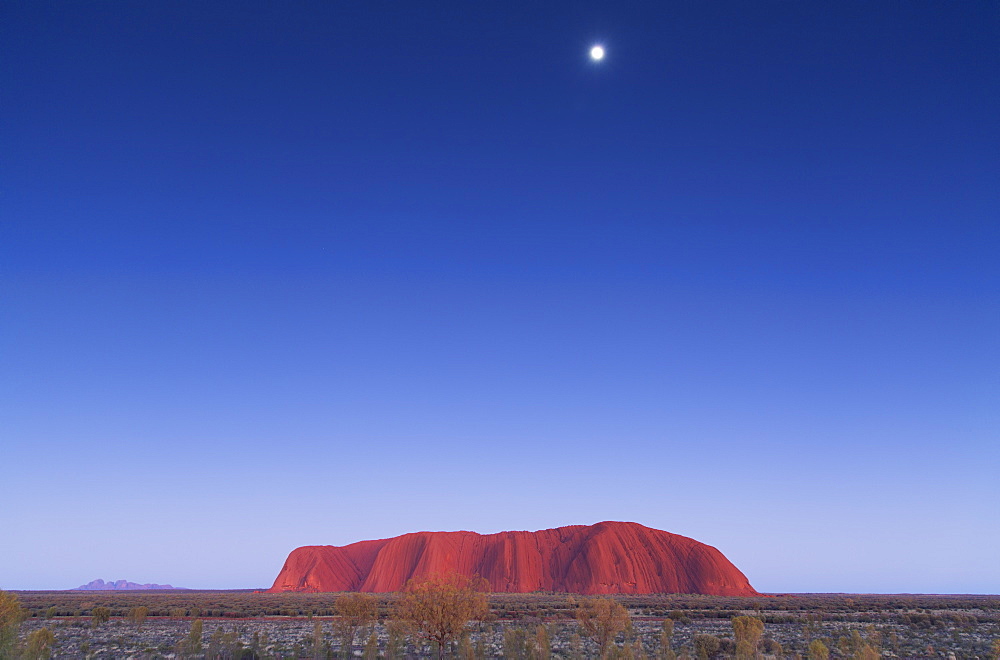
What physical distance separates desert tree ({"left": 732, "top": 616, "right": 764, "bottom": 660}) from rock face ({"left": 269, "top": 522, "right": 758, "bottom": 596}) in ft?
262

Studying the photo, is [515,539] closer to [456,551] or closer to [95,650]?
[456,551]

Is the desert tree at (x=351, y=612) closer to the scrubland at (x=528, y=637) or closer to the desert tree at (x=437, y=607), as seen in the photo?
the scrubland at (x=528, y=637)

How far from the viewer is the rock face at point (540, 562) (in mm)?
106188

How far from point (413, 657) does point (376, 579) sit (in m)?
102

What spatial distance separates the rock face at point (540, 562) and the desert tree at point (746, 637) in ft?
262

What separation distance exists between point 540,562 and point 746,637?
96.6m

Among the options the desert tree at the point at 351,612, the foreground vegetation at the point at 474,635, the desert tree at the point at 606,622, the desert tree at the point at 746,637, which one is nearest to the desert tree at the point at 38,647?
the foreground vegetation at the point at 474,635

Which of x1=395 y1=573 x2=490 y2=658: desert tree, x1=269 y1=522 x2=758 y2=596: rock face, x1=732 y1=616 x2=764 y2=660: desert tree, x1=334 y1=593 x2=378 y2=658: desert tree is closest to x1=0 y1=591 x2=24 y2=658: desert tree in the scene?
x1=334 y1=593 x2=378 y2=658: desert tree

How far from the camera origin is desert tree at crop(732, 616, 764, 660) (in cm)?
2616

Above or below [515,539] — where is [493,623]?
below

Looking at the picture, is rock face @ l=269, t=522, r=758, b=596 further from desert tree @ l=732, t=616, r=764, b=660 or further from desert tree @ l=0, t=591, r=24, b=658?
desert tree @ l=0, t=591, r=24, b=658

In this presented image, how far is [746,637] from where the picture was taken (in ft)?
94.0

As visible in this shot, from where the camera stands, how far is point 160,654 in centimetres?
A: 2956

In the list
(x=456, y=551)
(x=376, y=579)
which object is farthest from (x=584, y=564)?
(x=376, y=579)
